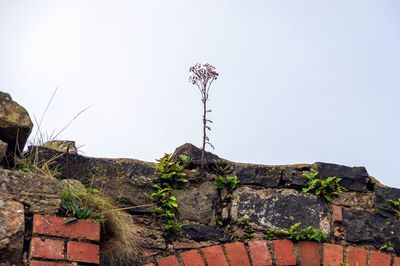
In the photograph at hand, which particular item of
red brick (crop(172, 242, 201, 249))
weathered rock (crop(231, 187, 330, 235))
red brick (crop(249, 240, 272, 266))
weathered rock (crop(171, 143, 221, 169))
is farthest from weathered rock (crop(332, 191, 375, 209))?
red brick (crop(172, 242, 201, 249))

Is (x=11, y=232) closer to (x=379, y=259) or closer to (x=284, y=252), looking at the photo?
(x=284, y=252)

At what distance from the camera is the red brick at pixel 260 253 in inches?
115

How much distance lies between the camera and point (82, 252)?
2199mm

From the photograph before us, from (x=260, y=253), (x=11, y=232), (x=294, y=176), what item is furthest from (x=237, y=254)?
(x=11, y=232)

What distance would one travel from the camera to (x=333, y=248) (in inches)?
120

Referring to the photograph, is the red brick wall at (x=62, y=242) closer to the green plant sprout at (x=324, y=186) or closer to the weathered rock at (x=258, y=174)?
the weathered rock at (x=258, y=174)

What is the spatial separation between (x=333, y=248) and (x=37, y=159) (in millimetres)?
1749

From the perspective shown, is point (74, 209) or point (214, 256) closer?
point (74, 209)

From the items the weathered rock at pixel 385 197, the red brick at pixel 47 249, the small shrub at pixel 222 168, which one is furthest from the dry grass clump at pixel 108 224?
the weathered rock at pixel 385 197

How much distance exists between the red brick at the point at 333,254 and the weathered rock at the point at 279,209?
9 centimetres

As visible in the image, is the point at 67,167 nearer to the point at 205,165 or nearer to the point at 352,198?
the point at 205,165

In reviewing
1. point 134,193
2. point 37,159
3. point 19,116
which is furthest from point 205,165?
point 19,116

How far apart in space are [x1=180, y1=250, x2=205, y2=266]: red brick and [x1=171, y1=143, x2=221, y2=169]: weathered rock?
2.03 ft

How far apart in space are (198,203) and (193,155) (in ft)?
1.16
